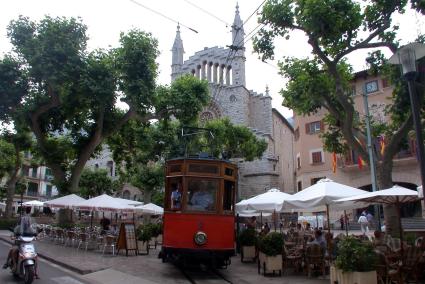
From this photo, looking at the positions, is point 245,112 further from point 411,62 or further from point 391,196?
point 411,62

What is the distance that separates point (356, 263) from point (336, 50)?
659cm

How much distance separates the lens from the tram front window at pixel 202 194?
10227mm

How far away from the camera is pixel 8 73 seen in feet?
63.7

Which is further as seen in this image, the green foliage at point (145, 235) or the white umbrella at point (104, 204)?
the white umbrella at point (104, 204)

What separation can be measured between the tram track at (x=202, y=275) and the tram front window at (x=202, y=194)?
1674 mm

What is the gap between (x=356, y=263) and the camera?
7.21 m

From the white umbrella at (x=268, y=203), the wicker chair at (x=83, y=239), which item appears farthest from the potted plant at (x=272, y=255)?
the wicker chair at (x=83, y=239)

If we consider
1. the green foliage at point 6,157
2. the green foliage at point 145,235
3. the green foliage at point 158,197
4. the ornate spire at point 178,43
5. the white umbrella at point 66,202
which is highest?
the ornate spire at point 178,43

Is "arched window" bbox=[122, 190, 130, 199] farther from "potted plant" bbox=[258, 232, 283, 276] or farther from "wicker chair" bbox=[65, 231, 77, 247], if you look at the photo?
"potted plant" bbox=[258, 232, 283, 276]

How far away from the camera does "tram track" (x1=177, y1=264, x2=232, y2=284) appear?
31.1ft

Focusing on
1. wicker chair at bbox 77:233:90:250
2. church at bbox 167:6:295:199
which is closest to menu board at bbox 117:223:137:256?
wicker chair at bbox 77:233:90:250

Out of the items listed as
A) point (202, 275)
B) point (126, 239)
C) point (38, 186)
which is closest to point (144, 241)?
point (126, 239)

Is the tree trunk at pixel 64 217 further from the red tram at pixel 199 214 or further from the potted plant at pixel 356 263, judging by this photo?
the potted plant at pixel 356 263

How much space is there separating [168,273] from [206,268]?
1461 millimetres
